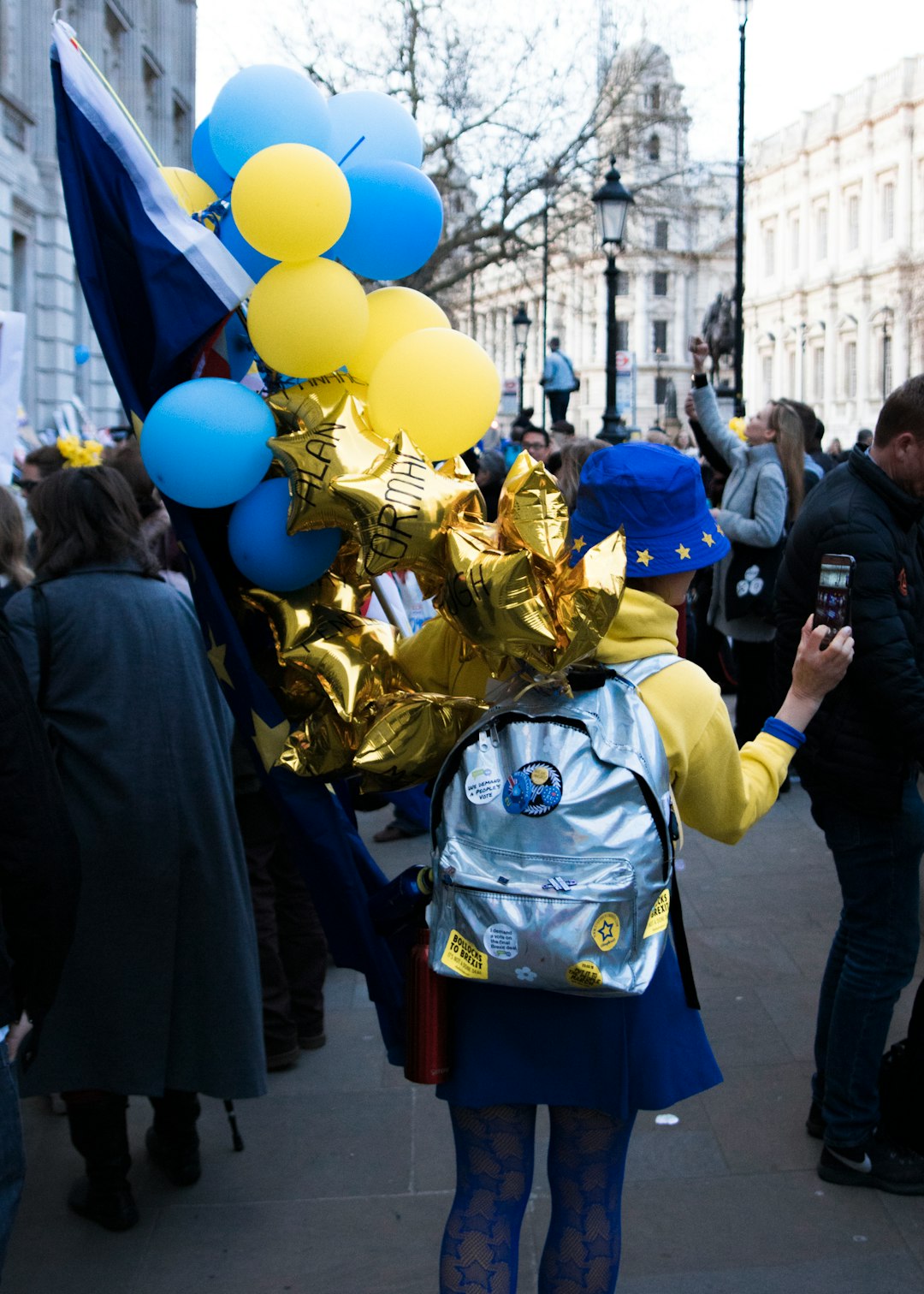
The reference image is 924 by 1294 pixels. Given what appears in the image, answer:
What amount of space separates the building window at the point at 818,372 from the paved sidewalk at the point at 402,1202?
7313 cm

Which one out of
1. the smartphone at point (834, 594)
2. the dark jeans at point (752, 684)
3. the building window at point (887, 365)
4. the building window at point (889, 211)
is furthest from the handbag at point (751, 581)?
the building window at point (889, 211)

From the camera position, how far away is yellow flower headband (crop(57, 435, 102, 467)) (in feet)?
21.3

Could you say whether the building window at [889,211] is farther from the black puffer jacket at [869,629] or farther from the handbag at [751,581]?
the black puffer jacket at [869,629]

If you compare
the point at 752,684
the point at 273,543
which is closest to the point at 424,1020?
the point at 273,543

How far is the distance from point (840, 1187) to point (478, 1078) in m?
1.74

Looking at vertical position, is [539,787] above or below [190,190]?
below

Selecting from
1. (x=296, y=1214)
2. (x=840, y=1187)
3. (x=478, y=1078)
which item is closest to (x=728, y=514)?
(x=840, y=1187)

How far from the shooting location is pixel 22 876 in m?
2.25

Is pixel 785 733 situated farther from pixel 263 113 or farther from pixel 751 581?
pixel 751 581

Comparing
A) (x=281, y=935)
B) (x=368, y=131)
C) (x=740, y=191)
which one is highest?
(x=740, y=191)

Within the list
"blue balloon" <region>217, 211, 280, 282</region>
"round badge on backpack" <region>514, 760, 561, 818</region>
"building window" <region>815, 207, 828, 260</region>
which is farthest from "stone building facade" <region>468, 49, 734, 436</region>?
"round badge on backpack" <region>514, 760, 561, 818</region>

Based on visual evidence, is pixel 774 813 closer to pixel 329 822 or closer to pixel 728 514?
pixel 728 514

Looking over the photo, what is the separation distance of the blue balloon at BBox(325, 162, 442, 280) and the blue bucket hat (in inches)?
21.8

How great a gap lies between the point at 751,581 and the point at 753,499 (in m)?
0.43
